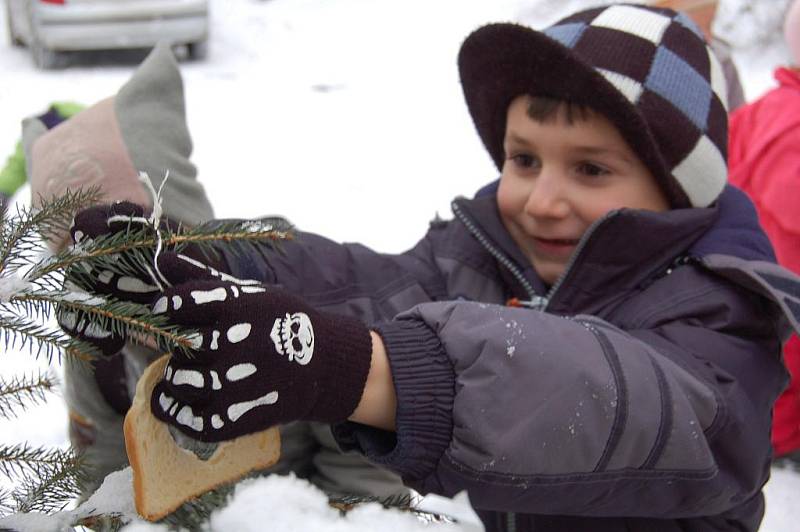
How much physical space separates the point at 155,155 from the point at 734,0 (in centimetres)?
939

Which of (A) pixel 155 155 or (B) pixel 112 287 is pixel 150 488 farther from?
(A) pixel 155 155

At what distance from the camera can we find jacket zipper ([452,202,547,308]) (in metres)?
1.76

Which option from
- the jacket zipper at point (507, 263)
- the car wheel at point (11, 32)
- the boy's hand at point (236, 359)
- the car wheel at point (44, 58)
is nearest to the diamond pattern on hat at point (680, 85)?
the jacket zipper at point (507, 263)

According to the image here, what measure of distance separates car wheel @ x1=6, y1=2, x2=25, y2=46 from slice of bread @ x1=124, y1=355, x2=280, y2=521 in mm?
10015

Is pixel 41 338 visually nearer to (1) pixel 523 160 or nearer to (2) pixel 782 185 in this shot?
(1) pixel 523 160

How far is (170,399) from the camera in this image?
0.90 m

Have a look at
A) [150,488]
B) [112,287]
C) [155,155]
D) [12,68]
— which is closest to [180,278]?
[112,287]

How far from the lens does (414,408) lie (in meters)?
1.10

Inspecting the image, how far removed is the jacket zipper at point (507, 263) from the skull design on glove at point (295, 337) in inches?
32.9

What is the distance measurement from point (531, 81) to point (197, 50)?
9.15 metres

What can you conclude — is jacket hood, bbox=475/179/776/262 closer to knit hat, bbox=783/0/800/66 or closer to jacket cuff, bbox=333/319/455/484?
jacket cuff, bbox=333/319/455/484

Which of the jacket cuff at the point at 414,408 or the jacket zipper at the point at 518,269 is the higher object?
→ the jacket cuff at the point at 414,408

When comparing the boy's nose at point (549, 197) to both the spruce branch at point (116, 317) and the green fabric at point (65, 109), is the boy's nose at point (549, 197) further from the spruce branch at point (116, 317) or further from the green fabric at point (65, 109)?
the green fabric at point (65, 109)

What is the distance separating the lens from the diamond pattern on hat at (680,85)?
5.72 ft
